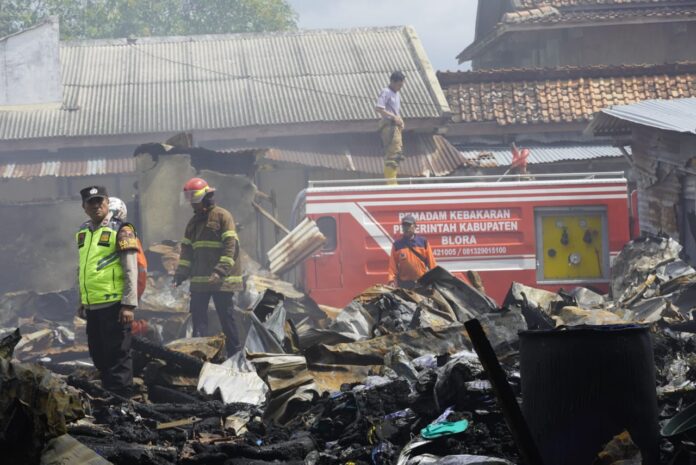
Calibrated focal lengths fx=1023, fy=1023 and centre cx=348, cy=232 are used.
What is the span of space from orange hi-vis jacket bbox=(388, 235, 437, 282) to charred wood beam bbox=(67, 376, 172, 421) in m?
5.13

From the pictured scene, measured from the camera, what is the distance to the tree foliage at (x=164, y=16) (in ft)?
149

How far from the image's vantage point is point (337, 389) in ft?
26.4

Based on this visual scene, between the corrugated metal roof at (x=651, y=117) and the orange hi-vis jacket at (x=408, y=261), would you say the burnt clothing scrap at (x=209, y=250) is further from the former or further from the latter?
the corrugated metal roof at (x=651, y=117)

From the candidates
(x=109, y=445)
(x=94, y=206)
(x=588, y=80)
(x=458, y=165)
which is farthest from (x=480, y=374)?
(x=588, y=80)

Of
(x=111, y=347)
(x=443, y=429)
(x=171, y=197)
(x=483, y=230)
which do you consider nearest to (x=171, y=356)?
(x=111, y=347)

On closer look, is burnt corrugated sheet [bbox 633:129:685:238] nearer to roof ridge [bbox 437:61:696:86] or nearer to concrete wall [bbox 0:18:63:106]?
roof ridge [bbox 437:61:696:86]

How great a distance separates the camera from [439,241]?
13547mm

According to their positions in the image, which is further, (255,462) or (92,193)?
(92,193)

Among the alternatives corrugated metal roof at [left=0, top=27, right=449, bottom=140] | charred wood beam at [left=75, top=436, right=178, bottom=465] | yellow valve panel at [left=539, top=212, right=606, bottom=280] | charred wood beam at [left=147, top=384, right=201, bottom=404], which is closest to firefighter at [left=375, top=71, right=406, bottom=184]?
corrugated metal roof at [left=0, top=27, right=449, bottom=140]

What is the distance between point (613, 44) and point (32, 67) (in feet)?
46.8

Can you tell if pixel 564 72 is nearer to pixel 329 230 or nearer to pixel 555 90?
pixel 555 90

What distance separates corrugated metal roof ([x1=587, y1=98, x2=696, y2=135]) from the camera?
13102 millimetres

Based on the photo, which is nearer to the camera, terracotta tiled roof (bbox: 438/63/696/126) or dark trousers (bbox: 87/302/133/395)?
dark trousers (bbox: 87/302/133/395)

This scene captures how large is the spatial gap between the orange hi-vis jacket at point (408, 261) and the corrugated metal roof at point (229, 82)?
28.0 feet
